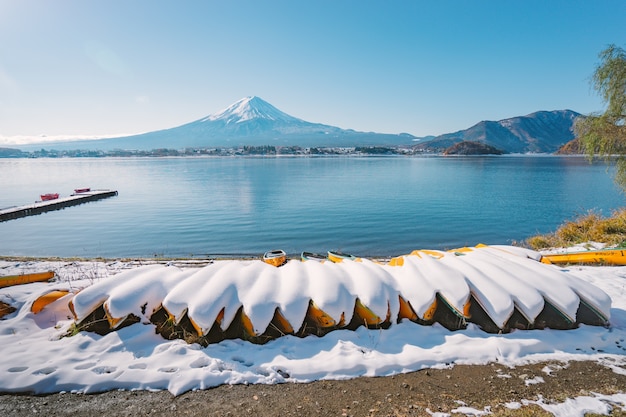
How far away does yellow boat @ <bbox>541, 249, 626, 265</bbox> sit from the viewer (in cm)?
838

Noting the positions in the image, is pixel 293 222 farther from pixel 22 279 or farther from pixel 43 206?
pixel 43 206

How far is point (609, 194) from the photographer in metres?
34.0

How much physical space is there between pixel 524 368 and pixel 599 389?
733mm

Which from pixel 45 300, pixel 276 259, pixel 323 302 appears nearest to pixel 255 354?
pixel 323 302

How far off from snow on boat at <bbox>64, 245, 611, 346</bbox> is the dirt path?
1.05 metres

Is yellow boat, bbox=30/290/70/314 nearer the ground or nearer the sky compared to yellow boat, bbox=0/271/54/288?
nearer the sky

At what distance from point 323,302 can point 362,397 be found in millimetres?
1582

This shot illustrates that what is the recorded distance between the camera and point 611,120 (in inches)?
565

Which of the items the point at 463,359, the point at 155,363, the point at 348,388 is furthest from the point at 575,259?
the point at 155,363

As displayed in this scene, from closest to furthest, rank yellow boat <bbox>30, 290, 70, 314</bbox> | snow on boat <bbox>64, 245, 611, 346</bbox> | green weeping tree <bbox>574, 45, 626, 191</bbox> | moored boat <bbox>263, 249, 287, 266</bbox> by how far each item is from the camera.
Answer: snow on boat <bbox>64, 245, 611, 346</bbox> < yellow boat <bbox>30, 290, 70, 314</bbox> < moored boat <bbox>263, 249, 287, 266</bbox> < green weeping tree <bbox>574, 45, 626, 191</bbox>

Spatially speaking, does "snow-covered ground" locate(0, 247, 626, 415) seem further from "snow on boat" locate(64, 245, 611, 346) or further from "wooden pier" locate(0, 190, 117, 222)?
"wooden pier" locate(0, 190, 117, 222)

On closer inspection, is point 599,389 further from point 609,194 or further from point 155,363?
point 609,194

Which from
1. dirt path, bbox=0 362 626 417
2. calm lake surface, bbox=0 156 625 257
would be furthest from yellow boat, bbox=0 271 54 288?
calm lake surface, bbox=0 156 625 257

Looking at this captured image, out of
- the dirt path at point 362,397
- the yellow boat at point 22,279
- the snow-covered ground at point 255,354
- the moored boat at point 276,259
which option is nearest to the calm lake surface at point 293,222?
the moored boat at point 276,259
